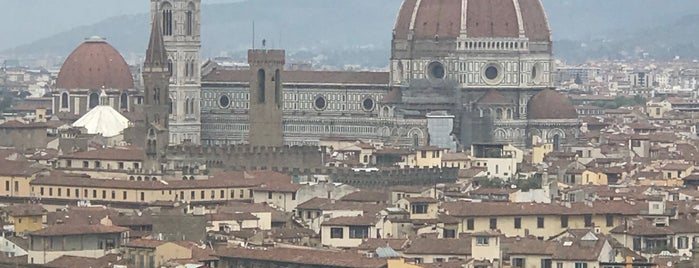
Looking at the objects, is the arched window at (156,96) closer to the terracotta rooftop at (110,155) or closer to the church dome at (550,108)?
the terracotta rooftop at (110,155)

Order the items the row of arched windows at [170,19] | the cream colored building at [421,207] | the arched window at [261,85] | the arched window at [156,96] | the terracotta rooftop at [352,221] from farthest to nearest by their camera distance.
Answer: the row of arched windows at [170,19]
the arched window at [261,85]
the arched window at [156,96]
the cream colored building at [421,207]
the terracotta rooftop at [352,221]

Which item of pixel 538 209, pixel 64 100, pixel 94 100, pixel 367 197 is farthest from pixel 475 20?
pixel 538 209

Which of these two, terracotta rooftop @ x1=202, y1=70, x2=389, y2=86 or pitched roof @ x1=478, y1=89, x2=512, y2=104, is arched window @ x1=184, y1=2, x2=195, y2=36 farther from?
pitched roof @ x1=478, y1=89, x2=512, y2=104

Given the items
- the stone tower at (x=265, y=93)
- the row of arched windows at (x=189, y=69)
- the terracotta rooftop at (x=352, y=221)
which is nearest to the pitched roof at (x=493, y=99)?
the stone tower at (x=265, y=93)

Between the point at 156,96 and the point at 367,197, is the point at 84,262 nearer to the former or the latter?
the point at 367,197

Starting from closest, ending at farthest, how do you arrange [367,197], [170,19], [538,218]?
[538,218]
[367,197]
[170,19]

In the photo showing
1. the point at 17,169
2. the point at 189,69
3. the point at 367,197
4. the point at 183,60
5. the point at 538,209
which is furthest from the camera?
the point at 189,69
